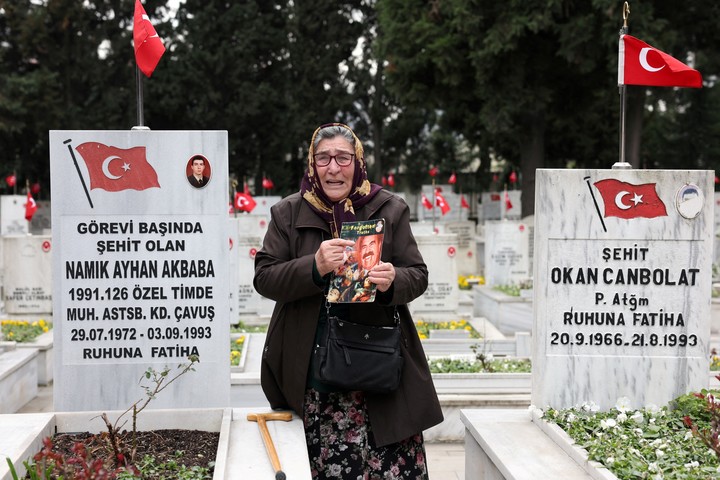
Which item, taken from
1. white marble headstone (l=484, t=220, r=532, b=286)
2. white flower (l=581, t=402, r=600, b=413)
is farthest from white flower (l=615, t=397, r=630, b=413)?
white marble headstone (l=484, t=220, r=532, b=286)

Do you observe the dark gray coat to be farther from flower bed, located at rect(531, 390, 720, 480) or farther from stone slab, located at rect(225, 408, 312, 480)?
flower bed, located at rect(531, 390, 720, 480)

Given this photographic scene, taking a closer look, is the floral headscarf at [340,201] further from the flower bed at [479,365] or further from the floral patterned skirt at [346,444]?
the flower bed at [479,365]

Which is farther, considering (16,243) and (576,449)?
(16,243)

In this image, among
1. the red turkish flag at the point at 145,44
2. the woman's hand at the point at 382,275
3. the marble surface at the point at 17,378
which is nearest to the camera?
the woman's hand at the point at 382,275

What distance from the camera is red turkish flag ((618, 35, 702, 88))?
4.36 meters

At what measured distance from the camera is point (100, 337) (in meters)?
4.15

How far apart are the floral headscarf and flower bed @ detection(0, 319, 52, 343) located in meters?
6.90

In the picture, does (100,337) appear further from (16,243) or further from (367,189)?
(16,243)

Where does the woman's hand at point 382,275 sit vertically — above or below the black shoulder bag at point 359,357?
above

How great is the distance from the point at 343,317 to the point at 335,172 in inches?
24.4

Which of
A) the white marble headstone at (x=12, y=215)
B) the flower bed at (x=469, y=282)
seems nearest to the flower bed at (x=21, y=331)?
the flower bed at (x=469, y=282)

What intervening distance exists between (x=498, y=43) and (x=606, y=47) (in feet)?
9.71

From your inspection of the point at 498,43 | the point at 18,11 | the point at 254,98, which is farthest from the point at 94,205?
the point at 18,11

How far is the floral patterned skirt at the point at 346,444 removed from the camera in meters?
3.40
